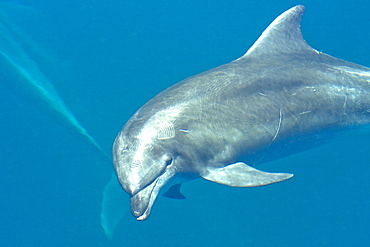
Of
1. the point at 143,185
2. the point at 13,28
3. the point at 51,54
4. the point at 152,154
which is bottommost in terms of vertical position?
the point at 143,185

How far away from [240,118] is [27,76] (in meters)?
8.96

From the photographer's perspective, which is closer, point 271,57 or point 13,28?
point 271,57

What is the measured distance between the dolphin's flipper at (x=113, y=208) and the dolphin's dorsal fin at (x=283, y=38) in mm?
5813

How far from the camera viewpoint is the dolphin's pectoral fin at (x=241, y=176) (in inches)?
233

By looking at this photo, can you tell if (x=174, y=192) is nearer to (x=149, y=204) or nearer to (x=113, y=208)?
(x=149, y=204)

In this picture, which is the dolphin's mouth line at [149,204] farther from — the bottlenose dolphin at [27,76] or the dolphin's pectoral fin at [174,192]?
the bottlenose dolphin at [27,76]

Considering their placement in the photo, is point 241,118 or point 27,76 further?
point 27,76

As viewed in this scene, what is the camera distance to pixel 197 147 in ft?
19.9

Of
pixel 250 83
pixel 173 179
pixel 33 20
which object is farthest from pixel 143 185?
pixel 33 20

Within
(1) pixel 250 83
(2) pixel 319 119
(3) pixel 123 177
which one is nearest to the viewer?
(3) pixel 123 177

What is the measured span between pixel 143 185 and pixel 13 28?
10.7m

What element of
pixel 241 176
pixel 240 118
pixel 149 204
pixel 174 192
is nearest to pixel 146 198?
pixel 149 204

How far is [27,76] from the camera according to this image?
39.8 ft

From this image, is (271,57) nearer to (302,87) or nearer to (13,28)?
(302,87)
